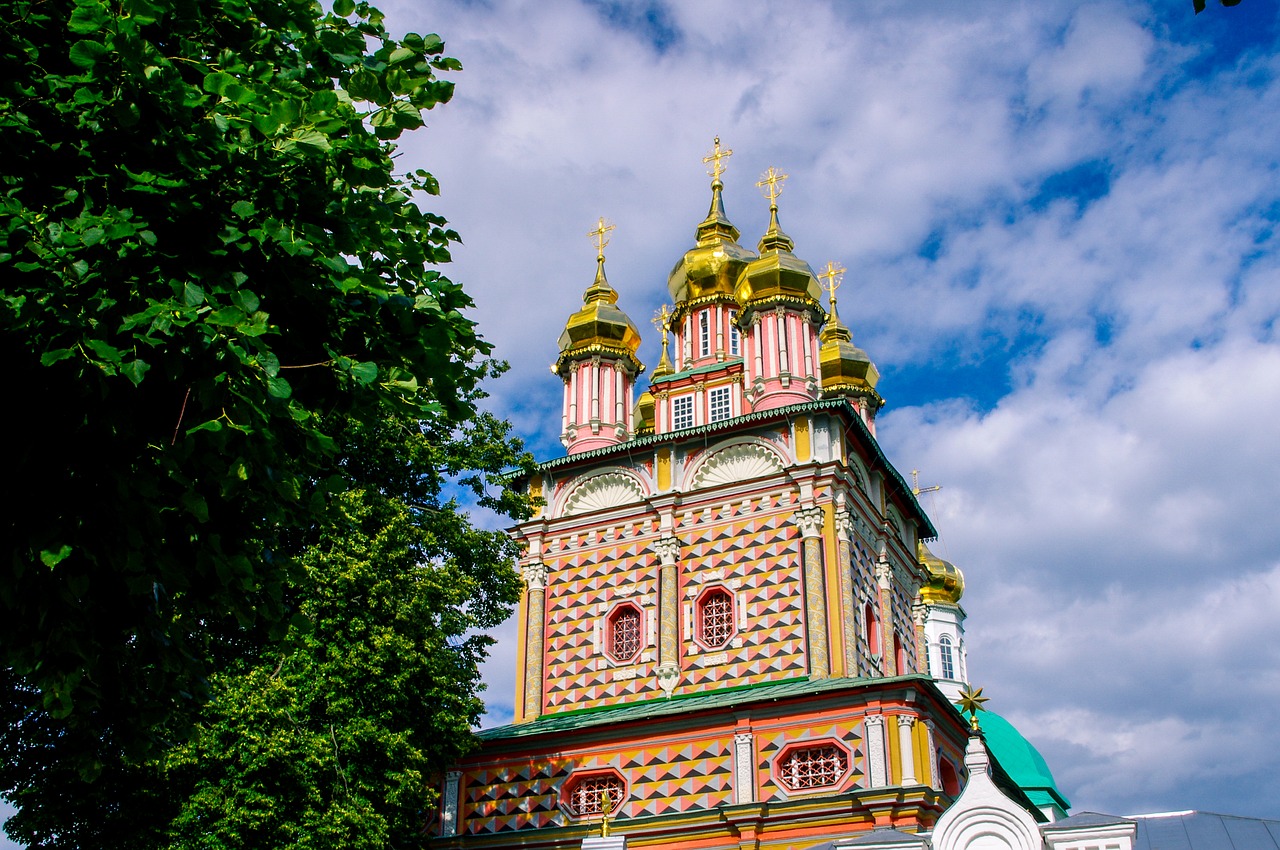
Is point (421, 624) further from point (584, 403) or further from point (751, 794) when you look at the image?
point (584, 403)

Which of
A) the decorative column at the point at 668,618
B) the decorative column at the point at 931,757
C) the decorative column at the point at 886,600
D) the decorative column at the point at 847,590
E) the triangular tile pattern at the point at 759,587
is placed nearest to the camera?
the decorative column at the point at 931,757

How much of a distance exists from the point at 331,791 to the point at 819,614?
340 inches

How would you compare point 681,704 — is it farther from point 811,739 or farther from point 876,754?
point 876,754

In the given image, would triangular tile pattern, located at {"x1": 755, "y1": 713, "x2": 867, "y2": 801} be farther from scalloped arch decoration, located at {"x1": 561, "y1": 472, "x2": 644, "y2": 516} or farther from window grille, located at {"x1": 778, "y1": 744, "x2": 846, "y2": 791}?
scalloped arch decoration, located at {"x1": 561, "y1": 472, "x2": 644, "y2": 516}

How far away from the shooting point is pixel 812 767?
17.3 metres

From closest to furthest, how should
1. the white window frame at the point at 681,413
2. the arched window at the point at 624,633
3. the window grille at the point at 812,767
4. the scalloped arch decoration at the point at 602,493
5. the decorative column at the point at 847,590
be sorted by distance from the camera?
the window grille at the point at 812,767 → the decorative column at the point at 847,590 → the arched window at the point at 624,633 → the scalloped arch decoration at the point at 602,493 → the white window frame at the point at 681,413

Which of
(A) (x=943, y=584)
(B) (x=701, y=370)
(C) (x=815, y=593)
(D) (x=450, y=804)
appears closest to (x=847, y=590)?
(C) (x=815, y=593)

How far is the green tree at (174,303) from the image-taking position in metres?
6.04

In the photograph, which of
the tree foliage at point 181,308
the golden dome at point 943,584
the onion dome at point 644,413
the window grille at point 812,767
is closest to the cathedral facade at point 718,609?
the window grille at point 812,767

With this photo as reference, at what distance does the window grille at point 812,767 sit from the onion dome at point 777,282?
32.3ft

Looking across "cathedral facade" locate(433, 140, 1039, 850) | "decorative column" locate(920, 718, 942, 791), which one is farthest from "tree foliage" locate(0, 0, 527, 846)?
"decorative column" locate(920, 718, 942, 791)

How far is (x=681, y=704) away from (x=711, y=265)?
36.1 feet

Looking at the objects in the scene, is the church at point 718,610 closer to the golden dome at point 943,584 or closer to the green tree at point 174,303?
the green tree at point 174,303

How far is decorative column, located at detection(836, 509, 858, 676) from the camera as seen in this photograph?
19953mm
